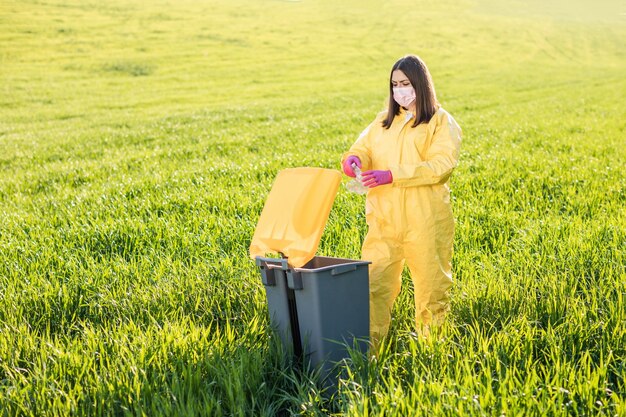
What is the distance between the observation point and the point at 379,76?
114ft

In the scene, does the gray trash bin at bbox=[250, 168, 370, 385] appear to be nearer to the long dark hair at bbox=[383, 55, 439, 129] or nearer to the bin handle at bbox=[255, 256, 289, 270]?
the bin handle at bbox=[255, 256, 289, 270]

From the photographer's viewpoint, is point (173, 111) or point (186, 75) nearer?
point (173, 111)

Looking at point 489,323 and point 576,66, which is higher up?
point 489,323

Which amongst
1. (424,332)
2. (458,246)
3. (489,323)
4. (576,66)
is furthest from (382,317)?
(576,66)

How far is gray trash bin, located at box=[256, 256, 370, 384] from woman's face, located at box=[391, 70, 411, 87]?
105 centimetres

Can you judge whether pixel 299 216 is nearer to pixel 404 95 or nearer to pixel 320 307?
pixel 320 307

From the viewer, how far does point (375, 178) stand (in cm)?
329

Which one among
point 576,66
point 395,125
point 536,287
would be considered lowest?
point 576,66

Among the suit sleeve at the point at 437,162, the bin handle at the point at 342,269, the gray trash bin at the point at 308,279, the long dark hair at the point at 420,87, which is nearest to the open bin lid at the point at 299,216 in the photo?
the gray trash bin at the point at 308,279

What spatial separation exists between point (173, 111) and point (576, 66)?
34.2m

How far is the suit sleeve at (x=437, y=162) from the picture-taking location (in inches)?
131

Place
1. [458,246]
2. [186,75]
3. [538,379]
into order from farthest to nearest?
[186,75] < [458,246] < [538,379]

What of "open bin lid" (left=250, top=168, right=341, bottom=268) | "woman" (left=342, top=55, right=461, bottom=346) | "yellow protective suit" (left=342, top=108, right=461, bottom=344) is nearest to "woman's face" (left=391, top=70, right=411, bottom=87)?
"woman" (left=342, top=55, right=461, bottom=346)

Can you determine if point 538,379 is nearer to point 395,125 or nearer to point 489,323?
point 489,323
